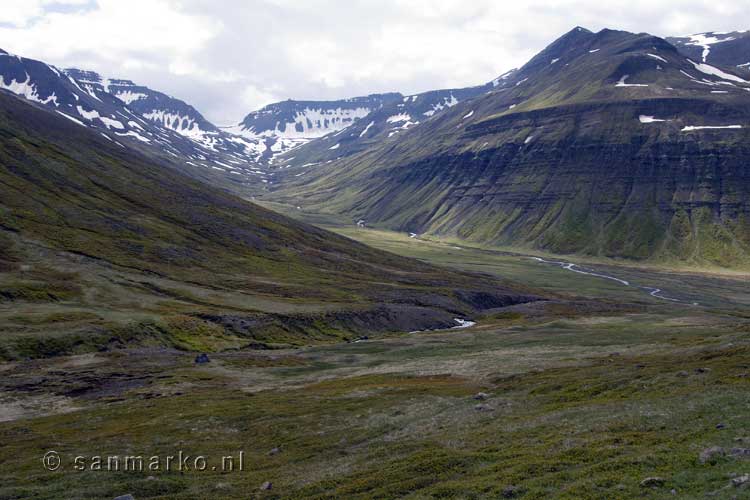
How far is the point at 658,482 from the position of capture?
24141mm

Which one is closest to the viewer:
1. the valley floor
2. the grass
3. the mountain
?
the valley floor

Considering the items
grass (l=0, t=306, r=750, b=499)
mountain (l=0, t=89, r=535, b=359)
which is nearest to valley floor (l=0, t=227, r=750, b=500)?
grass (l=0, t=306, r=750, b=499)

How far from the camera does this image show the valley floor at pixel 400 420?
92.6 feet

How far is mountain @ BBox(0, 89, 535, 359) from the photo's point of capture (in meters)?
102

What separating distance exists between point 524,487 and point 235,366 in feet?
218

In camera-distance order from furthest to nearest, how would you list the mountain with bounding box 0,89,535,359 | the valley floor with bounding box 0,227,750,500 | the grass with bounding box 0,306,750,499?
the mountain with bounding box 0,89,535,359, the grass with bounding box 0,306,750,499, the valley floor with bounding box 0,227,750,500

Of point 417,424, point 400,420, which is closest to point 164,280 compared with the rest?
point 400,420

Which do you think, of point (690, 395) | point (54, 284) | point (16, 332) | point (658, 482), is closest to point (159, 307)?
point (54, 284)

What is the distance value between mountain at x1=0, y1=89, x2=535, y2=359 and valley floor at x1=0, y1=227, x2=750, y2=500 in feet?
41.8

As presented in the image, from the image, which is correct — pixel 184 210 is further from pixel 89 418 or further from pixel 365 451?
pixel 365 451

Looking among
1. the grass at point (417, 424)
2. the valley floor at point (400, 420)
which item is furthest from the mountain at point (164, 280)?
the grass at point (417, 424)

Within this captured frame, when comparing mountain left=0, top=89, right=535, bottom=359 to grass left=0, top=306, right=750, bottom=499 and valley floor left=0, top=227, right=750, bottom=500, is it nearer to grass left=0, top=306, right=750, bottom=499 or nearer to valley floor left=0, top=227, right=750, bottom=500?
valley floor left=0, top=227, right=750, bottom=500

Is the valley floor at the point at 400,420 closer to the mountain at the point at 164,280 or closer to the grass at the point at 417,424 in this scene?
the grass at the point at 417,424

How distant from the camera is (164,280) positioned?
13450cm
